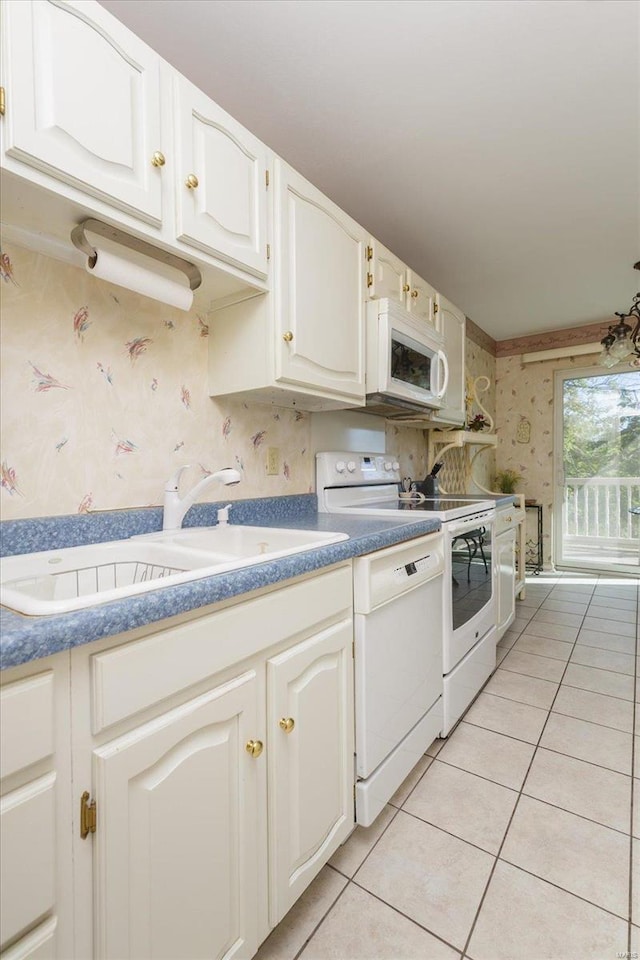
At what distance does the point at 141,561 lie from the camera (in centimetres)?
112

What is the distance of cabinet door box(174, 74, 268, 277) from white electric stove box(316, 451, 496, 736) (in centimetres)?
101

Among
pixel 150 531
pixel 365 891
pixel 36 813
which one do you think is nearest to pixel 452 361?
pixel 150 531

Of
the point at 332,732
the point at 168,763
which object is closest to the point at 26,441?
the point at 168,763

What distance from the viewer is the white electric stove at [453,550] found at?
1.77 m

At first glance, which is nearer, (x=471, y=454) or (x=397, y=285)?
(x=397, y=285)


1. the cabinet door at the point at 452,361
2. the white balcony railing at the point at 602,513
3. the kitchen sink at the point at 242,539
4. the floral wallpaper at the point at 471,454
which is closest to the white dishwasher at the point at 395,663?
the kitchen sink at the point at 242,539

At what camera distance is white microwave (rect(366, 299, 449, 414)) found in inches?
72.7

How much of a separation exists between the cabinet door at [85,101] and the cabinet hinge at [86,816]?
1.04 m

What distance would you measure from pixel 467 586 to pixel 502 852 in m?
0.91

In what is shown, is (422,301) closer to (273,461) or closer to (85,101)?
(273,461)

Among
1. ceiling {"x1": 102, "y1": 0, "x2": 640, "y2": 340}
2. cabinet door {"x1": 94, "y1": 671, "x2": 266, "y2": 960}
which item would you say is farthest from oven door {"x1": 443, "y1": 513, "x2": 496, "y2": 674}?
ceiling {"x1": 102, "y1": 0, "x2": 640, "y2": 340}

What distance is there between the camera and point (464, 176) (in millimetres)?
2025

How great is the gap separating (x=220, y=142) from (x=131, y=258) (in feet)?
1.34

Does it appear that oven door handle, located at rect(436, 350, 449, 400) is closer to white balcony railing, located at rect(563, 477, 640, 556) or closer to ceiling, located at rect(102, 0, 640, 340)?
ceiling, located at rect(102, 0, 640, 340)
